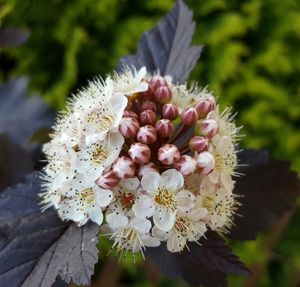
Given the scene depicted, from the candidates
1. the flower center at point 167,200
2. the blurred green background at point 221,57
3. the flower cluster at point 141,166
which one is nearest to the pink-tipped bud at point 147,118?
the flower cluster at point 141,166

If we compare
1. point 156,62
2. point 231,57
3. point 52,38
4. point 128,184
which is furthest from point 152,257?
point 52,38

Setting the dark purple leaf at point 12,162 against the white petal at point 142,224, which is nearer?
the white petal at point 142,224

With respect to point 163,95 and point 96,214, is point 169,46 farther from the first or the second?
point 96,214

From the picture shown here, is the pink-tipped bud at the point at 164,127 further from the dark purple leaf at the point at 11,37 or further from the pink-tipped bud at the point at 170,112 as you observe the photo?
the dark purple leaf at the point at 11,37

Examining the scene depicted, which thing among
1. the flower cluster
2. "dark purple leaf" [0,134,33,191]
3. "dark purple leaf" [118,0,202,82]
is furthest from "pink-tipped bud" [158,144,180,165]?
"dark purple leaf" [0,134,33,191]

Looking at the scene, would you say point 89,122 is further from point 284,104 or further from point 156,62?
point 284,104

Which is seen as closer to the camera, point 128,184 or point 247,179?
point 128,184

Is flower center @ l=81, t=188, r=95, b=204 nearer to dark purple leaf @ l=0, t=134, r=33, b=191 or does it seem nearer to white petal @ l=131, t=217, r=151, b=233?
white petal @ l=131, t=217, r=151, b=233
